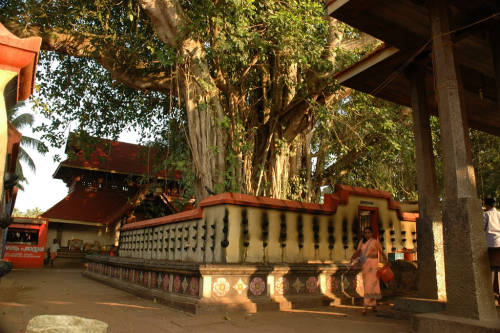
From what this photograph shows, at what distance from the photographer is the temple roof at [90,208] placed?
15742 mm

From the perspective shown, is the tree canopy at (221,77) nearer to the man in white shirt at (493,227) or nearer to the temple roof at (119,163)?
the man in white shirt at (493,227)

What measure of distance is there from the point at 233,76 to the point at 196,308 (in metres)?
5.13

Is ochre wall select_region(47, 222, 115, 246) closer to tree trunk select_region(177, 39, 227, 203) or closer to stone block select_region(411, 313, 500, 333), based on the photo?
tree trunk select_region(177, 39, 227, 203)

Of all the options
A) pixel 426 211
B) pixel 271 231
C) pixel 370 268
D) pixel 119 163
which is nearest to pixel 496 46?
pixel 426 211

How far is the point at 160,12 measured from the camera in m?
7.47

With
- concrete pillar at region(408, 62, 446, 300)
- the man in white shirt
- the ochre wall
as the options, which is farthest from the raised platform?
the ochre wall

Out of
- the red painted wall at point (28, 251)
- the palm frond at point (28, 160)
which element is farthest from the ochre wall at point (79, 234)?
the palm frond at point (28, 160)

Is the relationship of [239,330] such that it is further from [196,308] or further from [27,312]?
[27,312]

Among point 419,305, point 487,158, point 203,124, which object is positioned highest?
point 487,158

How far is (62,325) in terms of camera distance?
2248 mm

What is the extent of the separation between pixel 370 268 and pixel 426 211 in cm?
108

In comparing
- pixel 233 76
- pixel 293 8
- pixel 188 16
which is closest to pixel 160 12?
pixel 188 16

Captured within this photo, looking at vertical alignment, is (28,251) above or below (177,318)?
above

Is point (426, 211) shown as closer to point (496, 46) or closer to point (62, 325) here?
point (496, 46)
